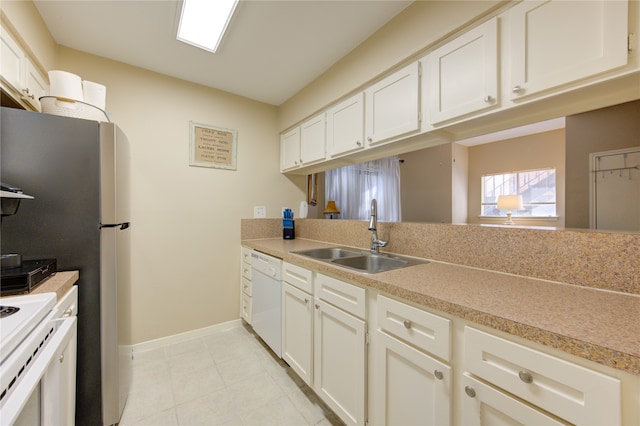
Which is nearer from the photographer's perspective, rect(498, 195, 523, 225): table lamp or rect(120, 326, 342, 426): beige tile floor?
rect(120, 326, 342, 426): beige tile floor

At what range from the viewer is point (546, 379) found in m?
0.63

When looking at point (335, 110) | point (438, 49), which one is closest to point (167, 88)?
point (335, 110)

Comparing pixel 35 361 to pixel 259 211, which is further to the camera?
pixel 259 211

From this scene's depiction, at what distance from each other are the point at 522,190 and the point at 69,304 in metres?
3.93

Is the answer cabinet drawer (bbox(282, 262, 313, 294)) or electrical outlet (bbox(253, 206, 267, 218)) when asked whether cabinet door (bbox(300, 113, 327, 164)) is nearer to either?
electrical outlet (bbox(253, 206, 267, 218))

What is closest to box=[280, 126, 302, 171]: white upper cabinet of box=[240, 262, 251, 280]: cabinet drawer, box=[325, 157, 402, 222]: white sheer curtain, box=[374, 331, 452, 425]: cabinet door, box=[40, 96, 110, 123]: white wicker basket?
box=[325, 157, 402, 222]: white sheer curtain

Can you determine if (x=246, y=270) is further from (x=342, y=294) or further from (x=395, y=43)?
(x=395, y=43)

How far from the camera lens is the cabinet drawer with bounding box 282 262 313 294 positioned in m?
1.51

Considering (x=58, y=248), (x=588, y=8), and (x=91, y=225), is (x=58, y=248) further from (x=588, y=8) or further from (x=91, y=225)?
(x=588, y=8)

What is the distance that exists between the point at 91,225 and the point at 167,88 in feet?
4.98

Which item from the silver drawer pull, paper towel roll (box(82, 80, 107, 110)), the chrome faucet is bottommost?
the silver drawer pull

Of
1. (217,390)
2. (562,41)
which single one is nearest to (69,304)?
(217,390)

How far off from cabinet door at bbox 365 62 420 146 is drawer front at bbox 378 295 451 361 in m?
0.99

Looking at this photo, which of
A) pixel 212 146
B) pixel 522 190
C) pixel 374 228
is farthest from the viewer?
pixel 522 190
